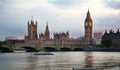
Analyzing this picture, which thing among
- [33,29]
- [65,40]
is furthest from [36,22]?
[65,40]

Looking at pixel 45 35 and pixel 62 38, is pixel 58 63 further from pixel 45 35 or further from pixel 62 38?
pixel 45 35

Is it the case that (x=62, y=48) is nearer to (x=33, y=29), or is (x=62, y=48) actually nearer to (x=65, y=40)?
(x=65, y=40)

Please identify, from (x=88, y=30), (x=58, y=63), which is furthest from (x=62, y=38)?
(x=58, y=63)

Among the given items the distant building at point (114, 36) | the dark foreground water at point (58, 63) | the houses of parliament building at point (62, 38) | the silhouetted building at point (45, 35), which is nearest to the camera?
the dark foreground water at point (58, 63)

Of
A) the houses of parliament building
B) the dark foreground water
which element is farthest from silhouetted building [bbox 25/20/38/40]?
the dark foreground water

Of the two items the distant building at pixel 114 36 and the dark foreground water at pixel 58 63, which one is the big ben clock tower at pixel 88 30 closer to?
the distant building at pixel 114 36

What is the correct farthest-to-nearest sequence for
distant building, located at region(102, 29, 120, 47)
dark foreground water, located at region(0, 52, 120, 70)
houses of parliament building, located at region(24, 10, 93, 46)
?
1. houses of parliament building, located at region(24, 10, 93, 46)
2. distant building, located at region(102, 29, 120, 47)
3. dark foreground water, located at region(0, 52, 120, 70)

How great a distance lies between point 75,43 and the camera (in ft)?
460

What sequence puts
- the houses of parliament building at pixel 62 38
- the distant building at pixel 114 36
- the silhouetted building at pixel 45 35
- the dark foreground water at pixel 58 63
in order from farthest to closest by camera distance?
the silhouetted building at pixel 45 35, the houses of parliament building at pixel 62 38, the distant building at pixel 114 36, the dark foreground water at pixel 58 63

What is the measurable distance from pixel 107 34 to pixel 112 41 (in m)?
11.6

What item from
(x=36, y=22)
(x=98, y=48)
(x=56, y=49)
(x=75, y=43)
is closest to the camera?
(x=56, y=49)

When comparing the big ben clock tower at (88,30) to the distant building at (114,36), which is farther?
the big ben clock tower at (88,30)

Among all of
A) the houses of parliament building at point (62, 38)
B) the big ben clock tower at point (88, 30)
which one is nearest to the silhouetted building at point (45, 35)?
the houses of parliament building at point (62, 38)

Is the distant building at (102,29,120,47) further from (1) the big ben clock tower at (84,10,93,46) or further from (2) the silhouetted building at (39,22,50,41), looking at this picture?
(2) the silhouetted building at (39,22,50,41)
